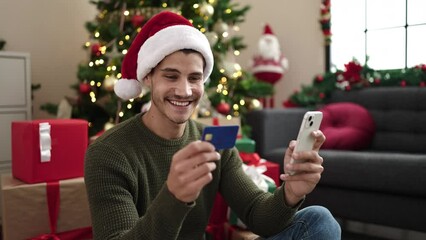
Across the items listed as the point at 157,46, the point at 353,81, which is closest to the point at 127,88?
the point at 157,46

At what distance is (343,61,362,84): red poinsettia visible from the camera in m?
2.92

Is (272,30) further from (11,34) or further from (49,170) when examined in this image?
(49,170)

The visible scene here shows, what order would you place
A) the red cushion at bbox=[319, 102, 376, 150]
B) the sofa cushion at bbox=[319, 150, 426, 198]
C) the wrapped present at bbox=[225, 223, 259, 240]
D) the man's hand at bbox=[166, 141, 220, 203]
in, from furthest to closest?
the red cushion at bbox=[319, 102, 376, 150], the sofa cushion at bbox=[319, 150, 426, 198], the wrapped present at bbox=[225, 223, 259, 240], the man's hand at bbox=[166, 141, 220, 203]

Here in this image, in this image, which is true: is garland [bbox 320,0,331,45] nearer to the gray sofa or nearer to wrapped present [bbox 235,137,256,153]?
the gray sofa

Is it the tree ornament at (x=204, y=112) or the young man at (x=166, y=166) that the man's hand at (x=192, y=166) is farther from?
the tree ornament at (x=204, y=112)

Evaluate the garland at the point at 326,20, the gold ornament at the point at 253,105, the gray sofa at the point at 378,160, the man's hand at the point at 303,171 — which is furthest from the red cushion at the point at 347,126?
the man's hand at the point at 303,171

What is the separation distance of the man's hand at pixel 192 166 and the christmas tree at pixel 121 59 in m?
1.73

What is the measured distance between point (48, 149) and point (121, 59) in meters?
0.99

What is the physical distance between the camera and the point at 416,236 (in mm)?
2352

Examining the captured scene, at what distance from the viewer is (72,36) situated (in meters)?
3.08

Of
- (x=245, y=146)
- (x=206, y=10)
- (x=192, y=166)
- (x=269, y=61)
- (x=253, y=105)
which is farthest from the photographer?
(x=269, y=61)

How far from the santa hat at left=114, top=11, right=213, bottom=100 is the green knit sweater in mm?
125

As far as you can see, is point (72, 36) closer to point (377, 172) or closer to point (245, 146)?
point (245, 146)

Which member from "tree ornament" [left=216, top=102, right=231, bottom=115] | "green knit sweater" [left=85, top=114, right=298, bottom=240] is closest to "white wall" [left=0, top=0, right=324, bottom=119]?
"tree ornament" [left=216, top=102, right=231, bottom=115]
